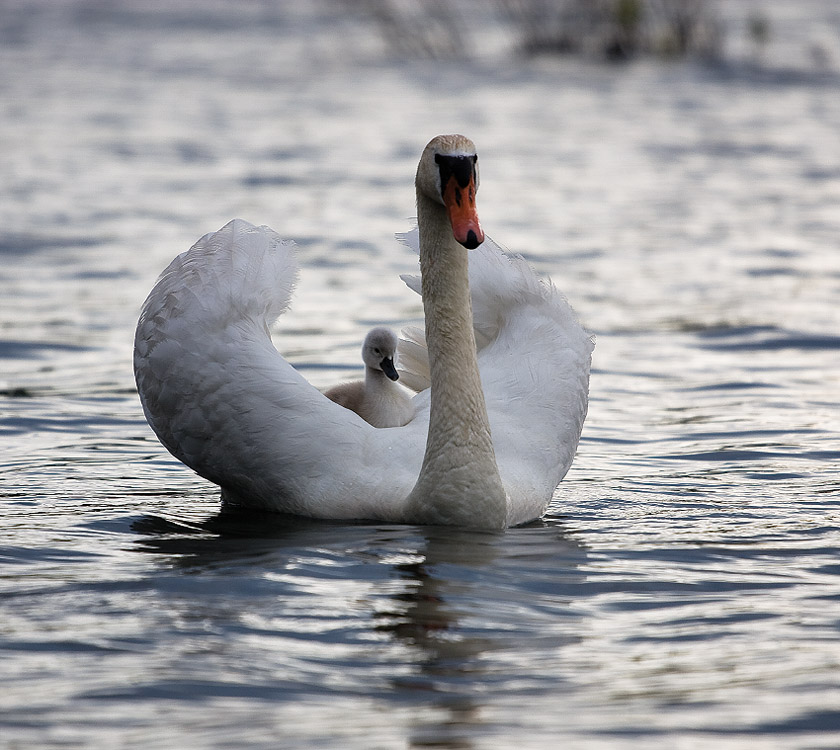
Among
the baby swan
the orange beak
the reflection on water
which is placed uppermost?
the orange beak

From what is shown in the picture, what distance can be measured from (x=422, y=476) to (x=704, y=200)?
11.9 m

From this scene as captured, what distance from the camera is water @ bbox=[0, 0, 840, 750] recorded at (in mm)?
5039

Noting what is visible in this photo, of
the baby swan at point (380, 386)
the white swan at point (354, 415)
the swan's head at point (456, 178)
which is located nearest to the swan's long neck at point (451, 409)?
the white swan at point (354, 415)

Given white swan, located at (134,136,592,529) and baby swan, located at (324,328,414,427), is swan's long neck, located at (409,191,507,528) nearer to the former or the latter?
white swan, located at (134,136,592,529)

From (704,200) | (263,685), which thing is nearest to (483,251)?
(263,685)

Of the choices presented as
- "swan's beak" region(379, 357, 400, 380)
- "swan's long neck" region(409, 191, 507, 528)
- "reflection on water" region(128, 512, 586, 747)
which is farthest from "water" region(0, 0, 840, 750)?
"swan's beak" region(379, 357, 400, 380)

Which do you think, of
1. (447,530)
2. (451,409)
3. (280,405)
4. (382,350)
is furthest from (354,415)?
(382,350)

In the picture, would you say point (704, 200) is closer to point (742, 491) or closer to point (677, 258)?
point (677, 258)

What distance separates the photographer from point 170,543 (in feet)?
22.8

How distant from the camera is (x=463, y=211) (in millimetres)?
6414

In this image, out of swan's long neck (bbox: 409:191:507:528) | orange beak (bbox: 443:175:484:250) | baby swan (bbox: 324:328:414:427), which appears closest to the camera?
orange beak (bbox: 443:175:484:250)

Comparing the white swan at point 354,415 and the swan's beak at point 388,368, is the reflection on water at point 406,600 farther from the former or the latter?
the swan's beak at point 388,368

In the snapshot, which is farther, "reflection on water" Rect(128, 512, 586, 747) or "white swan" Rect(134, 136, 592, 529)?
"white swan" Rect(134, 136, 592, 529)

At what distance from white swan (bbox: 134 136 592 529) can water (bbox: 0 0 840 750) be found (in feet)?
0.65
